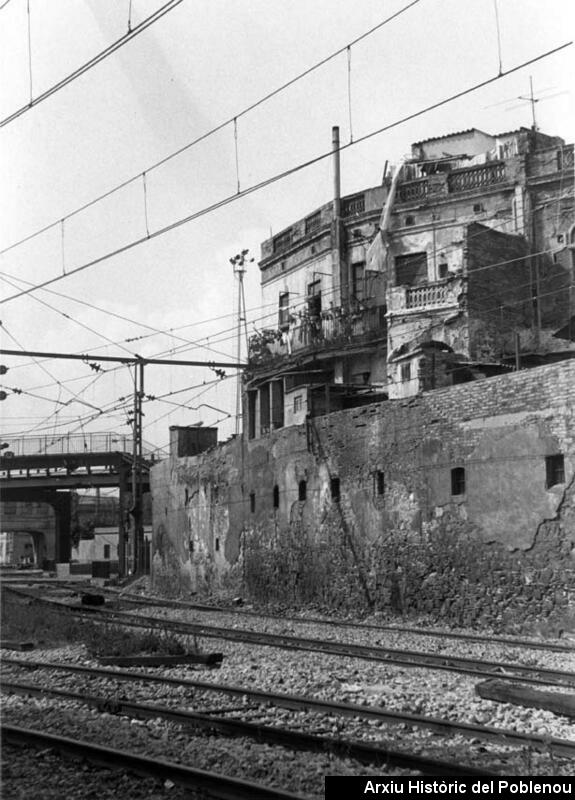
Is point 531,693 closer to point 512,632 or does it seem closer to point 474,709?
point 474,709

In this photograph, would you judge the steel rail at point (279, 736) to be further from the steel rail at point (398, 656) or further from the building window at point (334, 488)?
the building window at point (334, 488)

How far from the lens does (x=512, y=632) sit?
50.9ft

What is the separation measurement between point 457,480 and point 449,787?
38.1 feet

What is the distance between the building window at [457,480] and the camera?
17.2m

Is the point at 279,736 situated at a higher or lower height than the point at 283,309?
lower

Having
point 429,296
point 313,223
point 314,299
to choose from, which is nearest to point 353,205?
point 313,223

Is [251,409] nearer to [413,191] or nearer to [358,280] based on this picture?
[358,280]

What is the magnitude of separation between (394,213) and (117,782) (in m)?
Answer: 26.4

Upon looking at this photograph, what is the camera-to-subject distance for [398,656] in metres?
12.6

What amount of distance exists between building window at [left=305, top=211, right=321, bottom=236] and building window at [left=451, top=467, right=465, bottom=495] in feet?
60.4

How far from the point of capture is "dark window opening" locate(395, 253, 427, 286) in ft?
98.8

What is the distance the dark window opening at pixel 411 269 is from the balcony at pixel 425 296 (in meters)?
1.23

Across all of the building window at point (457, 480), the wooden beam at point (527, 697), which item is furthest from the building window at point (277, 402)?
the wooden beam at point (527, 697)

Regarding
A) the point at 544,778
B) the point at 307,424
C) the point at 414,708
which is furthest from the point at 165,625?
the point at 544,778
